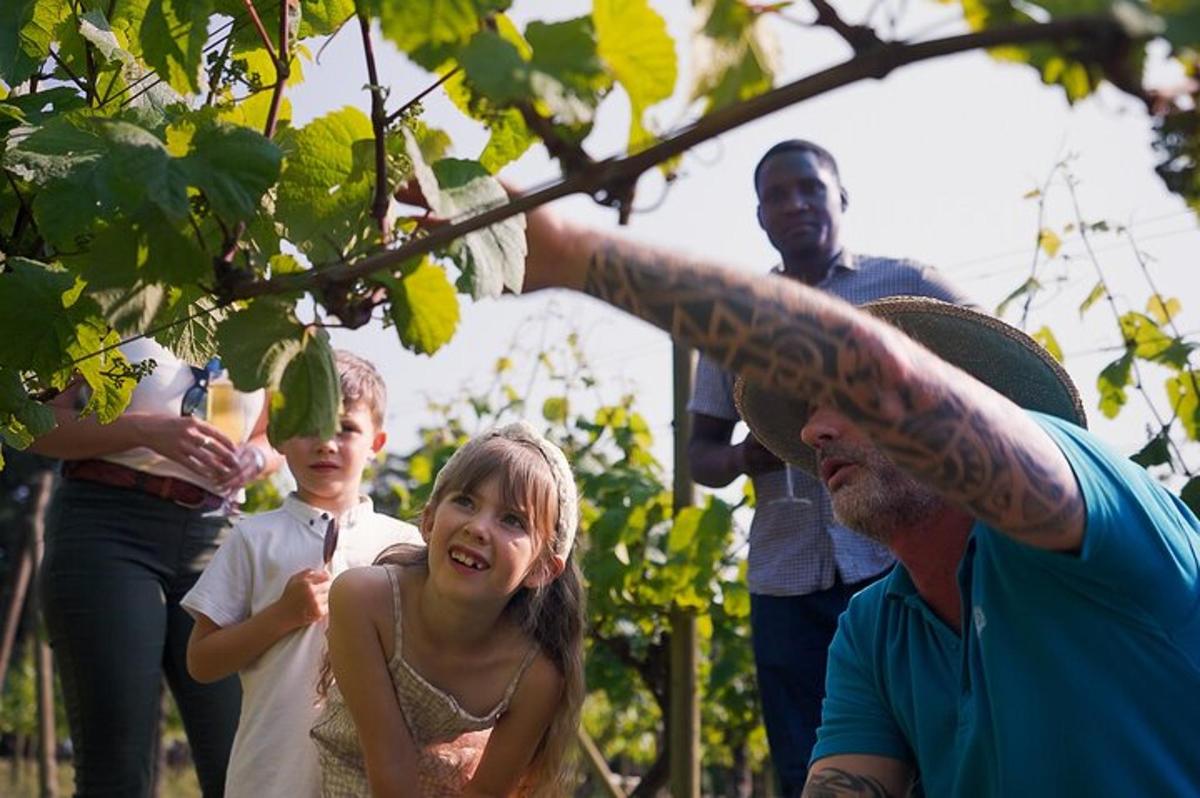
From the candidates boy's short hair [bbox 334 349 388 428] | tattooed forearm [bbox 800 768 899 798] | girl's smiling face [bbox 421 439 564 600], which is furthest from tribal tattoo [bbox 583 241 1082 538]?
boy's short hair [bbox 334 349 388 428]

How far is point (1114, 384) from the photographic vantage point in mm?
4824

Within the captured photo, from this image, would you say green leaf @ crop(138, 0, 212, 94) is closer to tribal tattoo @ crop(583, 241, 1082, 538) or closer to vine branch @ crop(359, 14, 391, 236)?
vine branch @ crop(359, 14, 391, 236)

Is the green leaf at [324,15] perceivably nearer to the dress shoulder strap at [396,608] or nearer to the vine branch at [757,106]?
the vine branch at [757,106]

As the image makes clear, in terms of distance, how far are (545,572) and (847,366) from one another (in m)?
1.83

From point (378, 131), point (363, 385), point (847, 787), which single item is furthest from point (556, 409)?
point (378, 131)

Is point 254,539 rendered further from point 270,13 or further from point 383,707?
point 270,13

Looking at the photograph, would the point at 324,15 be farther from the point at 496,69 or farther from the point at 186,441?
the point at 186,441

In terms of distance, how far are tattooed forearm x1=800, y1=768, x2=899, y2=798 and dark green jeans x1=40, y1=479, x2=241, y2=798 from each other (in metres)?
1.73

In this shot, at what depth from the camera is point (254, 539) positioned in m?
3.59

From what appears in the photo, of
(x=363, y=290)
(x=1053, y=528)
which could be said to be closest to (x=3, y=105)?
(x=363, y=290)

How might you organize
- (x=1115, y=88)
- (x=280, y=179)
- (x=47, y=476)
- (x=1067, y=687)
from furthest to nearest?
(x=47, y=476) → (x=1067, y=687) → (x=280, y=179) → (x=1115, y=88)

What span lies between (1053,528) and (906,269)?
6.83ft

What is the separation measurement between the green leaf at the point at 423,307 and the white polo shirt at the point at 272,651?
83.2 inches

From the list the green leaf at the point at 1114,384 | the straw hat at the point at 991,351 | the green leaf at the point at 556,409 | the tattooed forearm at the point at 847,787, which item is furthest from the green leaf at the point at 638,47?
the green leaf at the point at 556,409
